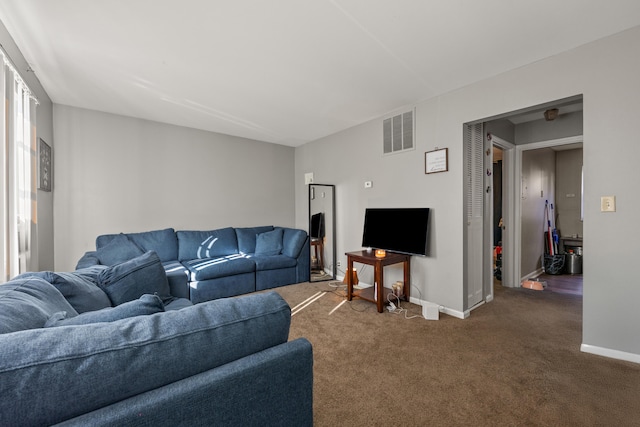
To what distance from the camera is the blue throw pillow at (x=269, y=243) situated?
4430 millimetres

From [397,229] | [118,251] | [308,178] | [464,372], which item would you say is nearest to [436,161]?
[397,229]

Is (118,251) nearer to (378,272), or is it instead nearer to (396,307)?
Answer: (378,272)

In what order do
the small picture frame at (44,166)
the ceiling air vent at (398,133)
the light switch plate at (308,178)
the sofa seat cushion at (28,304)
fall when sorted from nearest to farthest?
the sofa seat cushion at (28,304)
the small picture frame at (44,166)
the ceiling air vent at (398,133)
the light switch plate at (308,178)

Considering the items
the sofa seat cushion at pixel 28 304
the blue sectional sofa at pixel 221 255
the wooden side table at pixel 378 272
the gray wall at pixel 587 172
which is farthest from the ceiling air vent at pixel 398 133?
the sofa seat cushion at pixel 28 304

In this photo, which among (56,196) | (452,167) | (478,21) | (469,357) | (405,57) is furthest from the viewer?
(56,196)

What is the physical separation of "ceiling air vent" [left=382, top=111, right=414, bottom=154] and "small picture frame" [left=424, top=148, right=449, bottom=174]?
0.91 feet

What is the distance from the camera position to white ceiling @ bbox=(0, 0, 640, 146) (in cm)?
179

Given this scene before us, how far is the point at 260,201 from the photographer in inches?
200

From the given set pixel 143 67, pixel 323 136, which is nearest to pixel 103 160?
pixel 143 67

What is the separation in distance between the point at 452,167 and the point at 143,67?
10.4 ft

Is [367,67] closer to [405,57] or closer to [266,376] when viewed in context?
[405,57]

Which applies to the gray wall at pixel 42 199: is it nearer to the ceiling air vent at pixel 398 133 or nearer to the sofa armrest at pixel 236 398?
the sofa armrest at pixel 236 398

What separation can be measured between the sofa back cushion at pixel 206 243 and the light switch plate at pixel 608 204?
4.27 metres

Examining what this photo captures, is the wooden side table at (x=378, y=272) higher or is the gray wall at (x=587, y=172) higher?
the gray wall at (x=587, y=172)
